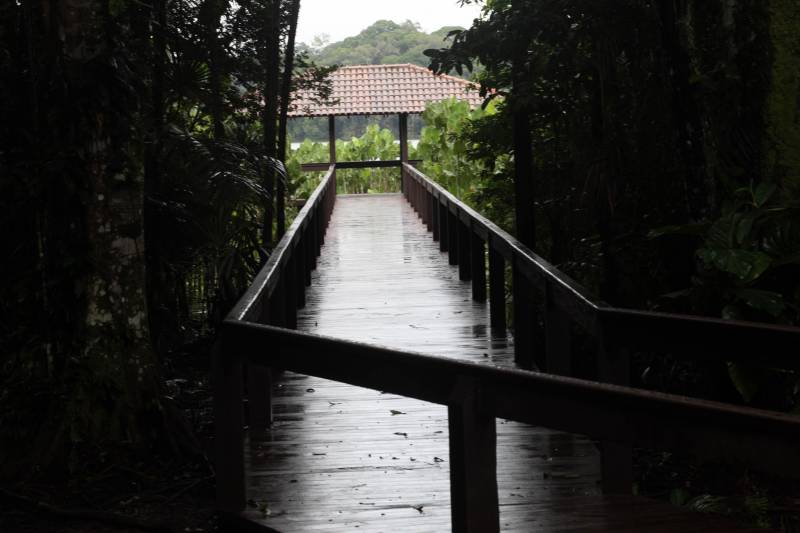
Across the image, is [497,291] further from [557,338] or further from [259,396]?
[259,396]

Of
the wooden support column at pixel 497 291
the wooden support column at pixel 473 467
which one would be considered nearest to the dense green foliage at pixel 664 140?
the wooden support column at pixel 497 291

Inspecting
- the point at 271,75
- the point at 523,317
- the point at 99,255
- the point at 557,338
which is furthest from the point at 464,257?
the point at 99,255

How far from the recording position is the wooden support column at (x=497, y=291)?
799 cm

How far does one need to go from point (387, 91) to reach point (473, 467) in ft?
93.5

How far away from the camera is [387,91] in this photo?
3094 centimetres

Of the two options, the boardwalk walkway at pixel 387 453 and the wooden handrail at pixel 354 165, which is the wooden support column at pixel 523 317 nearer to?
the boardwalk walkway at pixel 387 453

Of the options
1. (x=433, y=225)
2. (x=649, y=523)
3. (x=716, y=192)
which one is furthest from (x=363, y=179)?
(x=649, y=523)

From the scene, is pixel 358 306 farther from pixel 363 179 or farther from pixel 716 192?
pixel 363 179

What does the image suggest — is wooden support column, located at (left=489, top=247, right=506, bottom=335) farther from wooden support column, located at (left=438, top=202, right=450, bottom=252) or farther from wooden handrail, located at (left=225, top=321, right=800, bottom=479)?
wooden support column, located at (left=438, top=202, right=450, bottom=252)

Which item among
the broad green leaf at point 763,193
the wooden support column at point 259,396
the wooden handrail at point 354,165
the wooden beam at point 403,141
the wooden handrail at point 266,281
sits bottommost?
the wooden support column at point 259,396

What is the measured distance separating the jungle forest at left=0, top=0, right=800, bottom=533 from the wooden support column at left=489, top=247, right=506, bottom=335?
1.2 inches

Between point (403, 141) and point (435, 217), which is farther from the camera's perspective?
point (403, 141)

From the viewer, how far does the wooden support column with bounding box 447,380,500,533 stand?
9.77 ft

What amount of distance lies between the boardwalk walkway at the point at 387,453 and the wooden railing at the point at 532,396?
0.29 meters
